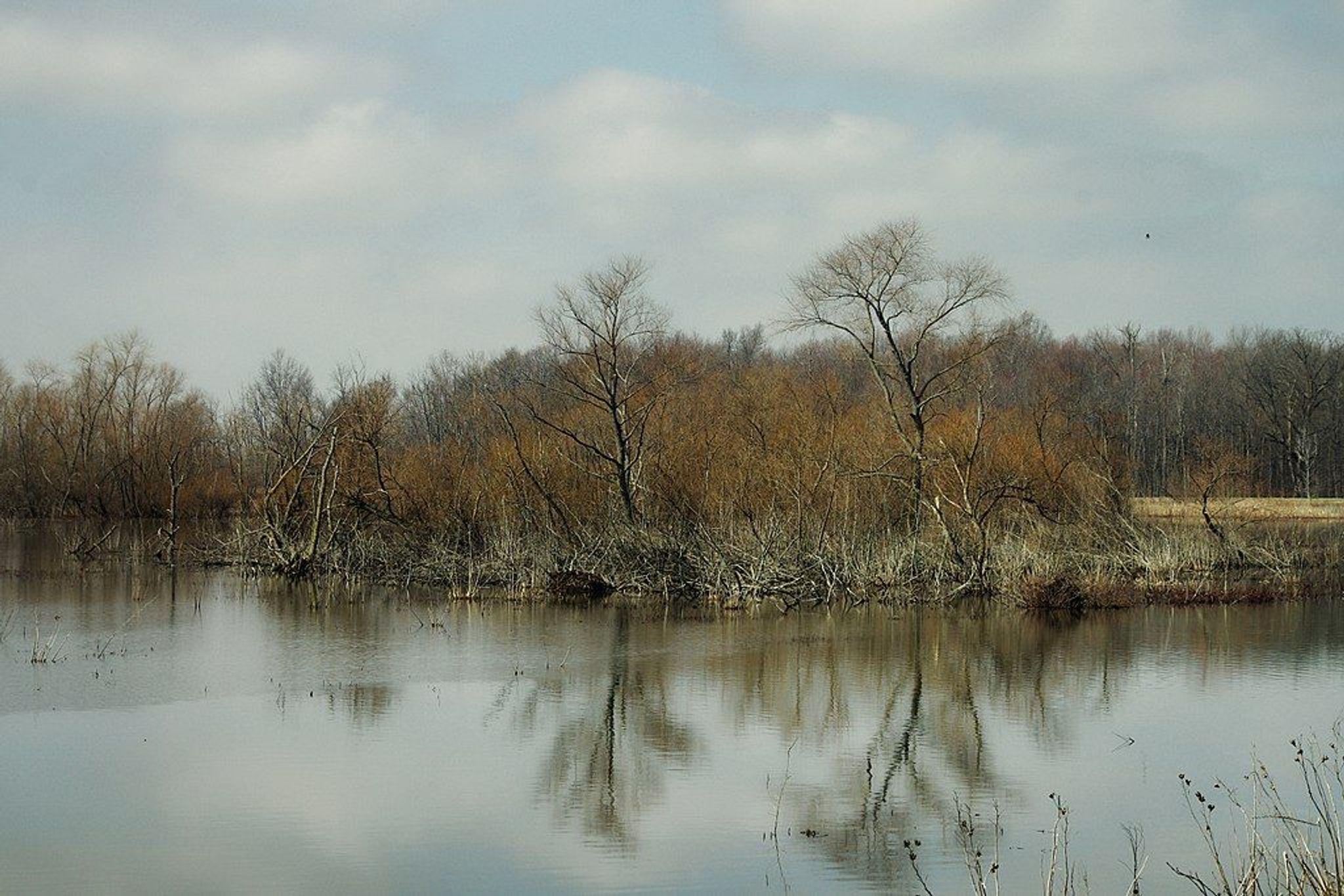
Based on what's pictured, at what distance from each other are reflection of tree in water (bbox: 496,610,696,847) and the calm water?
0.05m

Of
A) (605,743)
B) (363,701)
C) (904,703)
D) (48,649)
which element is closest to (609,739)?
(605,743)

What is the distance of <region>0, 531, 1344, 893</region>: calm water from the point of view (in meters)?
8.94

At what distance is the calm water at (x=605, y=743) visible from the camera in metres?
8.94

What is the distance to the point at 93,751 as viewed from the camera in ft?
38.2

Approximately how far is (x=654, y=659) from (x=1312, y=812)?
929 centimetres

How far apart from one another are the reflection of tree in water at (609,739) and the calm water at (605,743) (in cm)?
5

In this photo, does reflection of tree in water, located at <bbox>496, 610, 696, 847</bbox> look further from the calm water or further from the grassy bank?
the grassy bank

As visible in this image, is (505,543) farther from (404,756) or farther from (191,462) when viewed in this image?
(191,462)

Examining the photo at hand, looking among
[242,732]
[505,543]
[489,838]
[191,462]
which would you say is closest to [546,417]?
[505,543]

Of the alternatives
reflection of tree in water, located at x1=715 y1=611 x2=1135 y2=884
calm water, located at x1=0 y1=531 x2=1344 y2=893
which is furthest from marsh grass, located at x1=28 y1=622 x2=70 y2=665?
reflection of tree in water, located at x1=715 y1=611 x2=1135 y2=884

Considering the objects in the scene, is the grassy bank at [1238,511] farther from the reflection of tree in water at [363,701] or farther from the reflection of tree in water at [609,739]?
the reflection of tree in water at [363,701]

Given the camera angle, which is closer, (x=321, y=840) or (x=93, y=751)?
(x=321, y=840)

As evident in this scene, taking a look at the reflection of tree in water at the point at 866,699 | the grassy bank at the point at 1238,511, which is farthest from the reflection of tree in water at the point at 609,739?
the grassy bank at the point at 1238,511

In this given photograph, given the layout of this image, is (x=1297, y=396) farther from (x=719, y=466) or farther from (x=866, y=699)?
(x=866, y=699)
